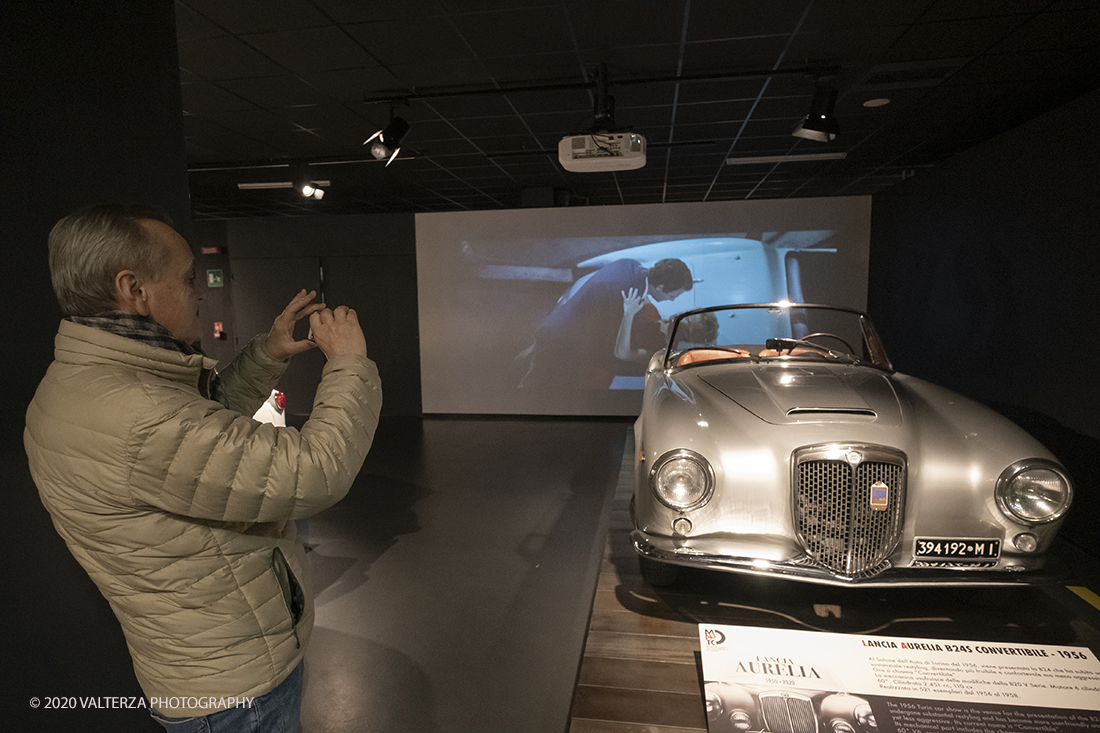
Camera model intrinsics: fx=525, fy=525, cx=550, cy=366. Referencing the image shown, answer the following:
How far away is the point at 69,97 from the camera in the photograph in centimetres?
139

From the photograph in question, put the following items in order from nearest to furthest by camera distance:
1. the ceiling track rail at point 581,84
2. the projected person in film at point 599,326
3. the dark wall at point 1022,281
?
1. the dark wall at point 1022,281
2. the ceiling track rail at point 581,84
3. the projected person in film at point 599,326

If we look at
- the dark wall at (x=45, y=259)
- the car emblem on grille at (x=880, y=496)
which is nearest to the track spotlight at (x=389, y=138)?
the dark wall at (x=45, y=259)

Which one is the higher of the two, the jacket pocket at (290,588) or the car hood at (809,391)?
the car hood at (809,391)

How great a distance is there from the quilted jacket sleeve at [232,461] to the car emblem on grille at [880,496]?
70.9 inches

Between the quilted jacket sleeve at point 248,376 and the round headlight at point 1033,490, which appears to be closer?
the quilted jacket sleeve at point 248,376

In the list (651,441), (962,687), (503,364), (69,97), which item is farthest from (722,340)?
(69,97)

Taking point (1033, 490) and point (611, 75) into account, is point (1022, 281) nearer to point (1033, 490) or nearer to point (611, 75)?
point (1033, 490)

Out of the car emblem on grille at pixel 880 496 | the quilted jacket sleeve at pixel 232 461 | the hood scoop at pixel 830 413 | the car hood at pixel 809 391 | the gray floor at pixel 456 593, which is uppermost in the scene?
the quilted jacket sleeve at pixel 232 461

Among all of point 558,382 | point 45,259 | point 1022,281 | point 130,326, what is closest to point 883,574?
point 130,326

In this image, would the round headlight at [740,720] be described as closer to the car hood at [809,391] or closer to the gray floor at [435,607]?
the gray floor at [435,607]

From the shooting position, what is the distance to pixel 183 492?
841 millimetres

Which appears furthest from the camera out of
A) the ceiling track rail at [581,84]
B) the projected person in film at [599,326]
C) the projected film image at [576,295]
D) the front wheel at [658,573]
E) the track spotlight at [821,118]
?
the projected person in film at [599,326]

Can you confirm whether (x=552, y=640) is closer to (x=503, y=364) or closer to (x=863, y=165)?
(x=503, y=364)

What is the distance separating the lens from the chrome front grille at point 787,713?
1.01 meters
